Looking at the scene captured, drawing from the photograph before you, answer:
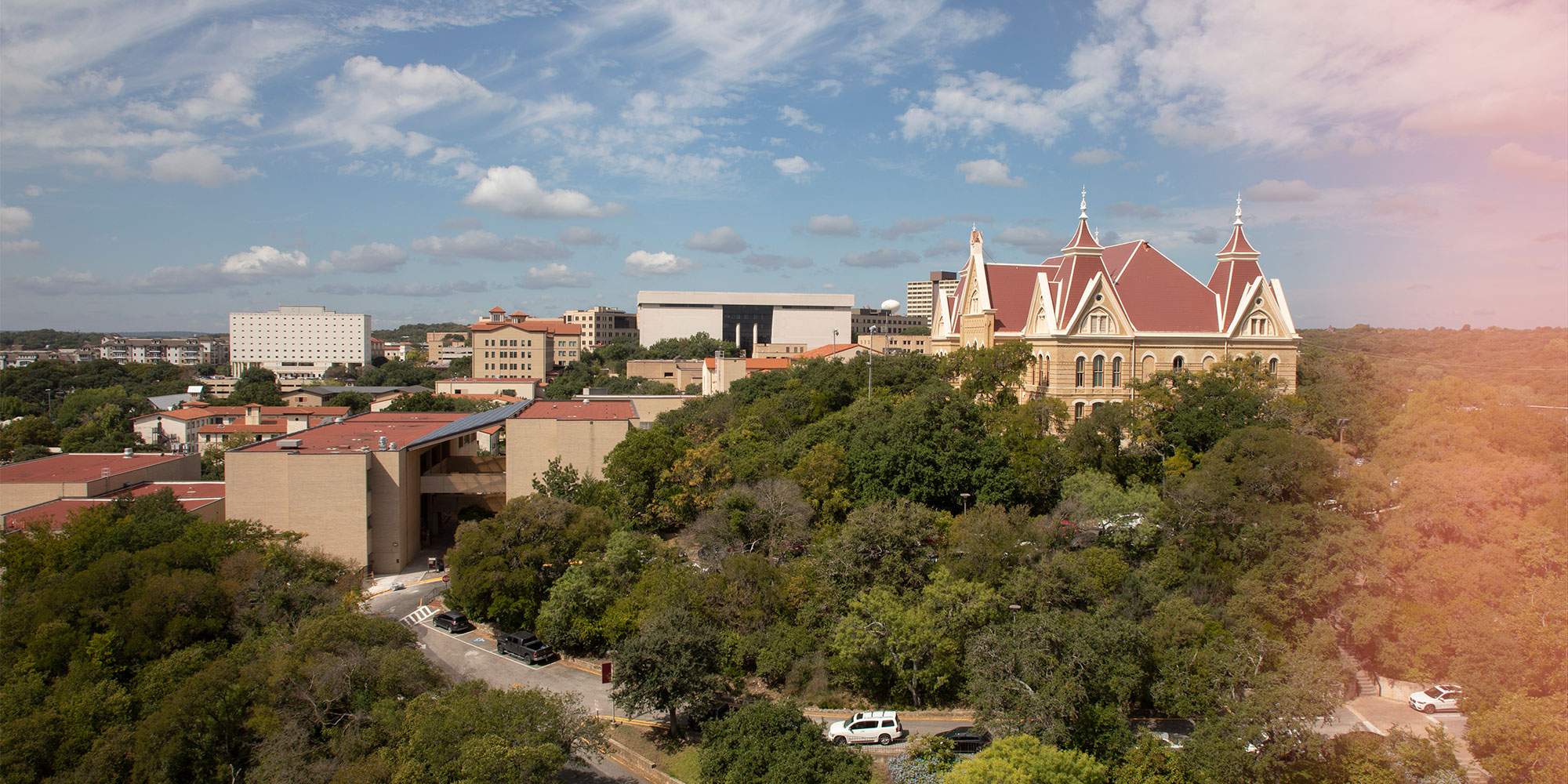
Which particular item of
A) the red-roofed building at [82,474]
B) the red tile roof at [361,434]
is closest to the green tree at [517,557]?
the red tile roof at [361,434]

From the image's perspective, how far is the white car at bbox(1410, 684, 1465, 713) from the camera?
1964 cm

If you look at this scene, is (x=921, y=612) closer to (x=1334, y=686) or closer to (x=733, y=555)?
(x=733, y=555)

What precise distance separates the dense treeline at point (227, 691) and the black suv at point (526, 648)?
4.25m

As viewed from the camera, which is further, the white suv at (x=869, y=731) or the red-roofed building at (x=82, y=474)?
the red-roofed building at (x=82, y=474)

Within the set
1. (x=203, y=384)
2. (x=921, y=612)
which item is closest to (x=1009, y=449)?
(x=921, y=612)

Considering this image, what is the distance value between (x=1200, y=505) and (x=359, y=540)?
27.4 m

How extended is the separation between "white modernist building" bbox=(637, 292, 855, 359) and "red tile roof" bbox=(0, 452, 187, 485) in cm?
7447

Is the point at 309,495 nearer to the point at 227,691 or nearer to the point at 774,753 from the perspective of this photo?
the point at 227,691

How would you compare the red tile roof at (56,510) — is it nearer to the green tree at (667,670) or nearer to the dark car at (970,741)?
the green tree at (667,670)

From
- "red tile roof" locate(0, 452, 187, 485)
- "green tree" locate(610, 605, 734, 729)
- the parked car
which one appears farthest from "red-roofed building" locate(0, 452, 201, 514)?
"green tree" locate(610, 605, 734, 729)

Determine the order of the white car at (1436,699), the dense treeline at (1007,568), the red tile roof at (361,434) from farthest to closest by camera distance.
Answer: the red tile roof at (361,434), the white car at (1436,699), the dense treeline at (1007,568)

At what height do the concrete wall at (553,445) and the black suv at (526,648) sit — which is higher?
the concrete wall at (553,445)

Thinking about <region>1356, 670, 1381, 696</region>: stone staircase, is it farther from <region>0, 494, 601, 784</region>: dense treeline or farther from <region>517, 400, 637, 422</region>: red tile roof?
<region>517, 400, 637, 422</region>: red tile roof

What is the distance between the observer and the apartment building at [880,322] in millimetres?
128125
